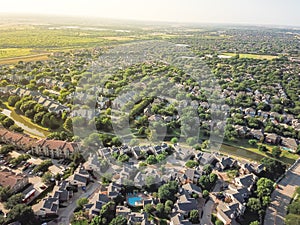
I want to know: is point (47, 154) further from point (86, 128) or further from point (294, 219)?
point (294, 219)

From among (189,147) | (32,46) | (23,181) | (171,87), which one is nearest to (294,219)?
(189,147)

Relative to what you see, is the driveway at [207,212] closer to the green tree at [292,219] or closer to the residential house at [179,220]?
the residential house at [179,220]

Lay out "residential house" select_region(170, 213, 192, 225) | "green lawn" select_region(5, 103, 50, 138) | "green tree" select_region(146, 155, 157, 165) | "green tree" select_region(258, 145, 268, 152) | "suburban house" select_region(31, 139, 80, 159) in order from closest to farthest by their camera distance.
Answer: "residential house" select_region(170, 213, 192, 225)
"green tree" select_region(146, 155, 157, 165)
"suburban house" select_region(31, 139, 80, 159)
"green tree" select_region(258, 145, 268, 152)
"green lawn" select_region(5, 103, 50, 138)

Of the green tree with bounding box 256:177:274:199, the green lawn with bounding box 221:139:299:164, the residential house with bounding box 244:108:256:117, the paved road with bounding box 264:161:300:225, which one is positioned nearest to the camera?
the paved road with bounding box 264:161:300:225

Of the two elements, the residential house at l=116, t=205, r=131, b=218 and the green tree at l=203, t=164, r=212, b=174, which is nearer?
the residential house at l=116, t=205, r=131, b=218

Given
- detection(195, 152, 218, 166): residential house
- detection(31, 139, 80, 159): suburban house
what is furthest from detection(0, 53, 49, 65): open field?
detection(195, 152, 218, 166): residential house

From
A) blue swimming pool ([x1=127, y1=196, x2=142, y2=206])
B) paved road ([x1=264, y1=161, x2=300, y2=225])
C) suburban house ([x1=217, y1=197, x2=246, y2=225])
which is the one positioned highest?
suburban house ([x1=217, y1=197, x2=246, y2=225])

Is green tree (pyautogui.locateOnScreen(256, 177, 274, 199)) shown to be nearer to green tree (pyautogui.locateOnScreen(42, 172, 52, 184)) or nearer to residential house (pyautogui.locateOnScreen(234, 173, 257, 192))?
residential house (pyautogui.locateOnScreen(234, 173, 257, 192))

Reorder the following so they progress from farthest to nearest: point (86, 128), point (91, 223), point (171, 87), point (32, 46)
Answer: point (32, 46) → point (171, 87) → point (86, 128) → point (91, 223)
